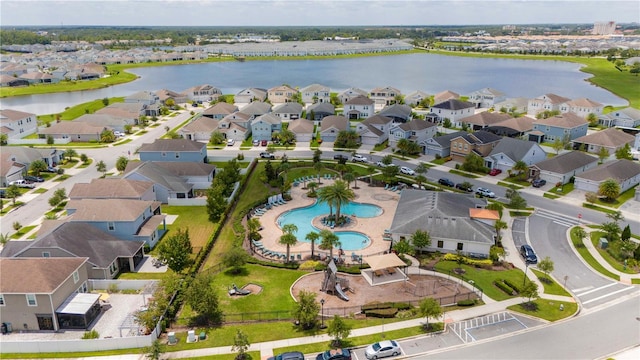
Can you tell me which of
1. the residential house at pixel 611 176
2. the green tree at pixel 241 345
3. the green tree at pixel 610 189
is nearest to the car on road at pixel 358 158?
the residential house at pixel 611 176

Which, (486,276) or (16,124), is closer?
(486,276)

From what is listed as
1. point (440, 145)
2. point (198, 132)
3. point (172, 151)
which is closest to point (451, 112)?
point (440, 145)

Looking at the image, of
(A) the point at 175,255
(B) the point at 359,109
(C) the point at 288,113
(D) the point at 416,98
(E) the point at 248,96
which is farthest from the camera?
(E) the point at 248,96

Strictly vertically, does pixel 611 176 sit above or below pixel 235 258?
above

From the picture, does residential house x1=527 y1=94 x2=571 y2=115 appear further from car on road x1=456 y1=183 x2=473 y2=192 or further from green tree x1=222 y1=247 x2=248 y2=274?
green tree x1=222 y1=247 x2=248 y2=274

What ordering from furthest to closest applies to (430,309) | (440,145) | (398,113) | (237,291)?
(398,113) → (440,145) → (237,291) → (430,309)

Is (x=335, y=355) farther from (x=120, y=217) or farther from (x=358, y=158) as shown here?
(x=358, y=158)

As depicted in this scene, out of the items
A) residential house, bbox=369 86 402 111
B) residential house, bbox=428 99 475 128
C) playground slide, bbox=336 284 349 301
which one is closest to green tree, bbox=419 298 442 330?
playground slide, bbox=336 284 349 301
